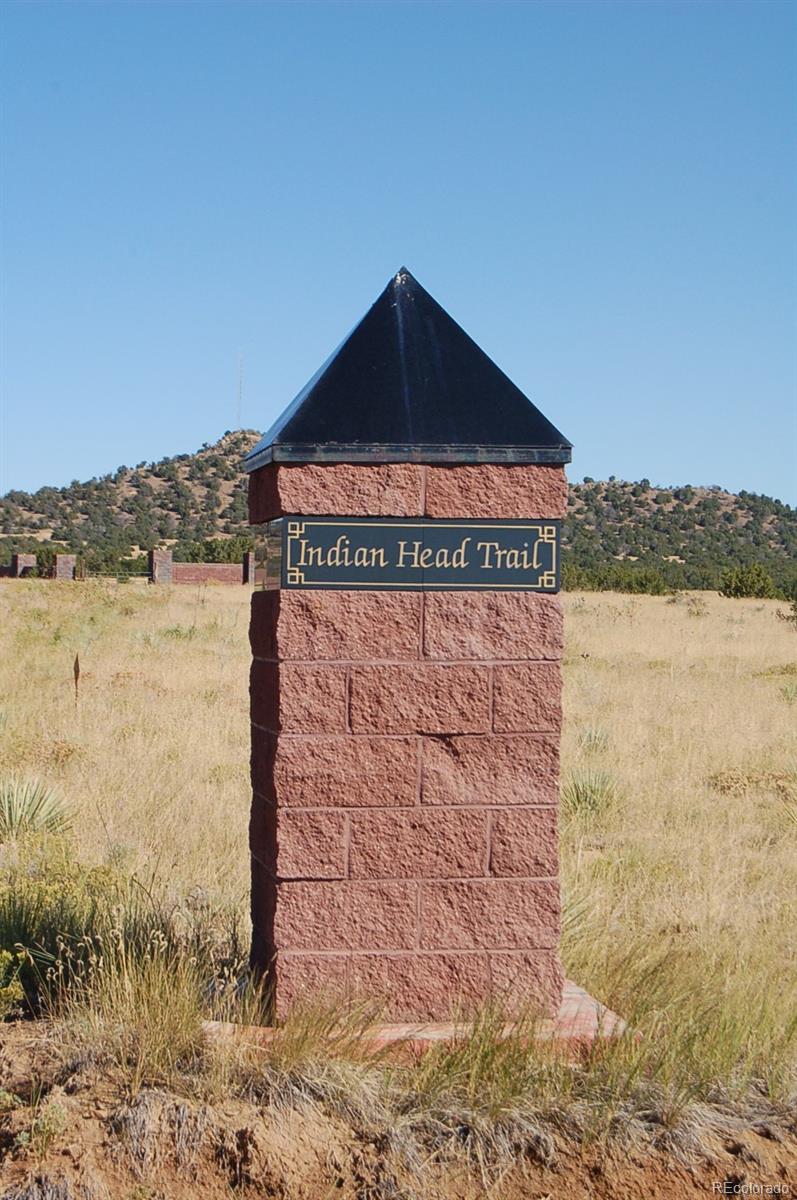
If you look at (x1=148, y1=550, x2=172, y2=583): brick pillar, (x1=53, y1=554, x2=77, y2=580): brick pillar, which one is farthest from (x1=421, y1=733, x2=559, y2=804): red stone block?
(x1=53, y1=554, x2=77, y2=580): brick pillar

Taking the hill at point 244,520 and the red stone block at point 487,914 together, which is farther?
the hill at point 244,520

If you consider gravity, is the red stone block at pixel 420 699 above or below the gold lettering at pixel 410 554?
below

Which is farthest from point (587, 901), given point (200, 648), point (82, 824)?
point (200, 648)

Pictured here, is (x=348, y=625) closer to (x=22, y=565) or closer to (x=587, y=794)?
(x=587, y=794)

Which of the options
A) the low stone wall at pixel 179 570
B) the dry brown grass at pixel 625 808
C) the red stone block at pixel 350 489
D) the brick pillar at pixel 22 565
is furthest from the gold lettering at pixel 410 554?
the brick pillar at pixel 22 565

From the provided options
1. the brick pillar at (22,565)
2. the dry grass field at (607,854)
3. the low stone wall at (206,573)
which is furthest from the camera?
the brick pillar at (22,565)

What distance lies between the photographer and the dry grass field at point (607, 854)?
161 inches

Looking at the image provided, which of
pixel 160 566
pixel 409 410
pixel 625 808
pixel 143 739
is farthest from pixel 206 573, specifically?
pixel 409 410

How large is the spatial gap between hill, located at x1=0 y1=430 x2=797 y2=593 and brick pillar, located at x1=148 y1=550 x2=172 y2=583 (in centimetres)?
1807

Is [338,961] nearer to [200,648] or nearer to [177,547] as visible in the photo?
[200,648]

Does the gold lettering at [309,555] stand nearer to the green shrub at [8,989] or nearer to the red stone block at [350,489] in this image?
the red stone block at [350,489]

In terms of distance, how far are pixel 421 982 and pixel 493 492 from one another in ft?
5.67

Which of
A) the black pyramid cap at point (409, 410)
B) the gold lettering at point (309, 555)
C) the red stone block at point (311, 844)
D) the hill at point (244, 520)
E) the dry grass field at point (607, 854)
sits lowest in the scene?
the dry grass field at point (607, 854)

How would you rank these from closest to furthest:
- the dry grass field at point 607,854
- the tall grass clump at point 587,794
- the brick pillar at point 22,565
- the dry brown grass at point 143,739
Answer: the dry grass field at point 607,854 < the dry brown grass at point 143,739 < the tall grass clump at point 587,794 < the brick pillar at point 22,565
